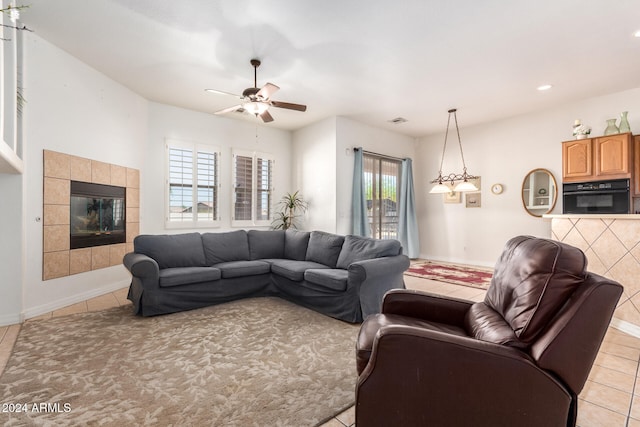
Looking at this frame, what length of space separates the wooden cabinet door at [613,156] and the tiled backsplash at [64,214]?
7.17 meters

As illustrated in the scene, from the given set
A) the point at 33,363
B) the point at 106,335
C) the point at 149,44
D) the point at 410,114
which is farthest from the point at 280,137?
the point at 33,363

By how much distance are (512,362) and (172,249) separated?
12.3 ft

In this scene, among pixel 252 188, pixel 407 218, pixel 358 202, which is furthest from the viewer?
pixel 407 218

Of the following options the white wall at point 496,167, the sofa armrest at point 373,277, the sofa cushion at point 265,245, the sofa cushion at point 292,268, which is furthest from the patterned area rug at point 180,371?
the white wall at point 496,167

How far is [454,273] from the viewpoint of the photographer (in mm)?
5512

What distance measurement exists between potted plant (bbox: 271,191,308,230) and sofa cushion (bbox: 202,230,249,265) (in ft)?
6.42

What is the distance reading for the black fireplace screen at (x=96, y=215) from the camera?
12.8 feet

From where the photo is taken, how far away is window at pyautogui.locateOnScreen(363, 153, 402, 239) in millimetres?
6512

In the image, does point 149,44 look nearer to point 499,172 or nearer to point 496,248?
point 499,172

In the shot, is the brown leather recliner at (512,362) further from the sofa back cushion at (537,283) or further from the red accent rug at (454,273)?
the red accent rug at (454,273)

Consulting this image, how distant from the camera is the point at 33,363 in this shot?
7.41 ft

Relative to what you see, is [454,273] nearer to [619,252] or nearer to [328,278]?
[619,252]

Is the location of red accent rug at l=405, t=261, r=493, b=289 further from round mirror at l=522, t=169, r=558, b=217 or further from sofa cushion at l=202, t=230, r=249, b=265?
sofa cushion at l=202, t=230, r=249, b=265

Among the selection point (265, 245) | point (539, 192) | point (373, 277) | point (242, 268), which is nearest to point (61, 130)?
point (242, 268)
